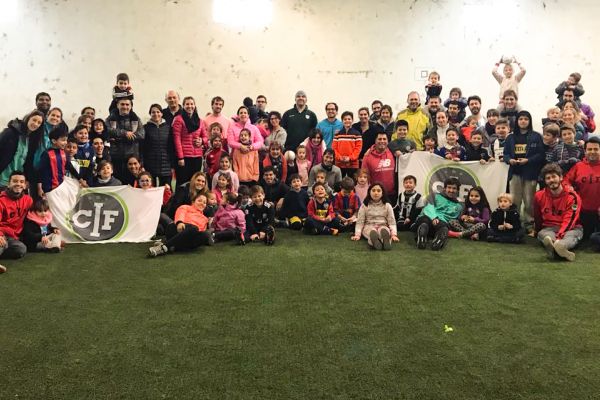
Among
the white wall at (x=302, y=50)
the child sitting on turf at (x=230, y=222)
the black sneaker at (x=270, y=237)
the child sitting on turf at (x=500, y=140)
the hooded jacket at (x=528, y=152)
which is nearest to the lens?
the black sneaker at (x=270, y=237)

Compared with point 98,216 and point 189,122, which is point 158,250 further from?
point 189,122

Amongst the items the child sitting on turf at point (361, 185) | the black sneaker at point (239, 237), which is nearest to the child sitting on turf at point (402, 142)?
the child sitting on turf at point (361, 185)

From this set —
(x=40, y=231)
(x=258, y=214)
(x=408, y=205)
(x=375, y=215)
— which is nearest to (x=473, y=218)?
(x=408, y=205)

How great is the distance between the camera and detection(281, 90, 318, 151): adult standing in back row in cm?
734

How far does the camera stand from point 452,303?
11.1ft


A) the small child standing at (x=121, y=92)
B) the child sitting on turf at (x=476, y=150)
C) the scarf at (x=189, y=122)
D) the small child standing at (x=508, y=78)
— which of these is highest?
the small child standing at (x=508, y=78)

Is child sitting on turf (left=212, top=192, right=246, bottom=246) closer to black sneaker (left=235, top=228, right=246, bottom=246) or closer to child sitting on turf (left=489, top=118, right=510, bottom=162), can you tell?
black sneaker (left=235, top=228, right=246, bottom=246)

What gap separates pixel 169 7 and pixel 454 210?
20.9ft

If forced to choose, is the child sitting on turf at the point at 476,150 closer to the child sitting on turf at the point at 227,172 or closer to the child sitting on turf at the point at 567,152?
the child sitting on turf at the point at 567,152

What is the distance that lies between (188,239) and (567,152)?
4422mm

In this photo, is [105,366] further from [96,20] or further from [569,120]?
[96,20]

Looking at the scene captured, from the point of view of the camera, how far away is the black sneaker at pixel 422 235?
5.05 meters

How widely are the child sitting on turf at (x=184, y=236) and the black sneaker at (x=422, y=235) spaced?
2163 millimetres

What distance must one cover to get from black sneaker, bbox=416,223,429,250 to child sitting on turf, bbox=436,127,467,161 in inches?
59.4
